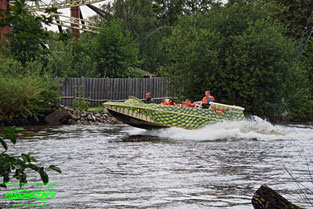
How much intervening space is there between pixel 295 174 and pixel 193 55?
16717 mm

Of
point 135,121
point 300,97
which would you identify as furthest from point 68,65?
point 135,121

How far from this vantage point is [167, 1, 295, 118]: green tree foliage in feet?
90.1

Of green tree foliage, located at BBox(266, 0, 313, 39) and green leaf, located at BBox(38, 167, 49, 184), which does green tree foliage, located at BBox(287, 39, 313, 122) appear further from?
green leaf, located at BBox(38, 167, 49, 184)

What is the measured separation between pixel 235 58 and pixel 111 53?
14306 millimetres

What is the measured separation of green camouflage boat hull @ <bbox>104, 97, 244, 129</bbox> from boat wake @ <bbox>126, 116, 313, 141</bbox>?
0.88 feet

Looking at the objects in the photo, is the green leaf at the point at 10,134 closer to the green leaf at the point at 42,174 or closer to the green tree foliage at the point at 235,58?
the green leaf at the point at 42,174

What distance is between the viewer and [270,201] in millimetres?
5789

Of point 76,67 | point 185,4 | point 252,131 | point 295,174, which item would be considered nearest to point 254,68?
point 252,131

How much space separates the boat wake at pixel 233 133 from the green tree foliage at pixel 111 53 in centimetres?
1869

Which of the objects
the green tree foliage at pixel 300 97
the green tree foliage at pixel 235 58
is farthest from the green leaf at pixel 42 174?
the green tree foliage at pixel 300 97

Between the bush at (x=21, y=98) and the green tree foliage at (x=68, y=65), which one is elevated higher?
the green tree foliage at (x=68, y=65)

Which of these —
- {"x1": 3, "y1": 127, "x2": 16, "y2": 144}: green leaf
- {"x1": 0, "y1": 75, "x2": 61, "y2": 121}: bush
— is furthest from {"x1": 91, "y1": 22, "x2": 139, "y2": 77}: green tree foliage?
{"x1": 3, "y1": 127, "x2": 16, "y2": 144}: green leaf

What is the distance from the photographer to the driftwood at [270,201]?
5728 millimetres

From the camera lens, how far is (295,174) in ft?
36.0
